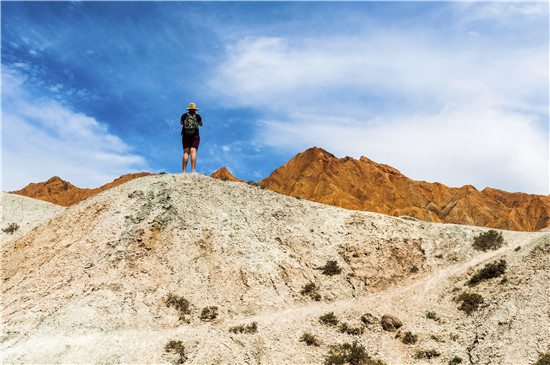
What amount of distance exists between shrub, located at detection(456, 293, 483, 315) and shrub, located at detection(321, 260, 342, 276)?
6431 mm

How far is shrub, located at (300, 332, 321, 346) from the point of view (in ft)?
49.6

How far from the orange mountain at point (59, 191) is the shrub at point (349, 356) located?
77160 mm

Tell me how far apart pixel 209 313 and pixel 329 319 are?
5.46 metres

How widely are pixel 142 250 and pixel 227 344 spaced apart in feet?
26.3

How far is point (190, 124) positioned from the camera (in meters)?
24.8

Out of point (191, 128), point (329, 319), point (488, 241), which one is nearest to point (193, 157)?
point (191, 128)

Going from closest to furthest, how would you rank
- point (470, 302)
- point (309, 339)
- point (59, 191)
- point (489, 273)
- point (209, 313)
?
point (309, 339)
point (209, 313)
point (470, 302)
point (489, 273)
point (59, 191)

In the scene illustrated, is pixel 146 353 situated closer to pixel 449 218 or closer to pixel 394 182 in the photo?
pixel 449 218

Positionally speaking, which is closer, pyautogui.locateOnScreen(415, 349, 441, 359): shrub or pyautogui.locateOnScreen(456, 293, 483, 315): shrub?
pyautogui.locateOnScreen(415, 349, 441, 359): shrub

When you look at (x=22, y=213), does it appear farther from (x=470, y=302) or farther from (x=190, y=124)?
(x=470, y=302)

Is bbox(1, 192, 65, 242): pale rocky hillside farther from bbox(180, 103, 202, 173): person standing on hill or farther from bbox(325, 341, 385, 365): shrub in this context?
bbox(325, 341, 385, 365): shrub

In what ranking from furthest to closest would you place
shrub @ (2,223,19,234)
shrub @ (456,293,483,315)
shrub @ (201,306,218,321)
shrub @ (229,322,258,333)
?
shrub @ (2,223,19,234), shrub @ (456,293,483,315), shrub @ (201,306,218,321), shrub @ (229,322,258,333)

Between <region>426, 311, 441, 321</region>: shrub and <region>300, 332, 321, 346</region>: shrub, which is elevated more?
<region>426, 311, 441, 321</region>: shrub

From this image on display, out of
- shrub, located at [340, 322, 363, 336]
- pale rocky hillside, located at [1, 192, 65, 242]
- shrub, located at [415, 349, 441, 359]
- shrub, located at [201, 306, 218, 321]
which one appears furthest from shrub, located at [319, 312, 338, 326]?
pale rocky hillside, located at [1, 192, 65, 242]
